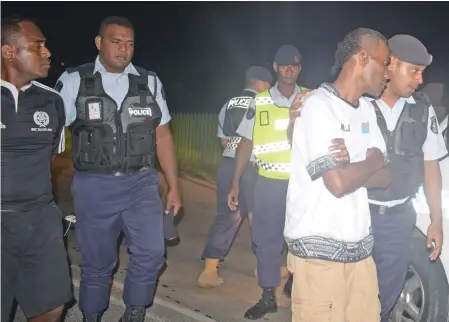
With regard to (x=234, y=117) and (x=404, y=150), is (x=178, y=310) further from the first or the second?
(x=404, y=150)

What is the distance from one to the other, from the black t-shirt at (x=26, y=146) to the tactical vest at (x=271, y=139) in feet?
5.94

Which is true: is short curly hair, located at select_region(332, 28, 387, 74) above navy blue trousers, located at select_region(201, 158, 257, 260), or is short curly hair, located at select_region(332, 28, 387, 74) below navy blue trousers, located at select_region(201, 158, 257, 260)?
above

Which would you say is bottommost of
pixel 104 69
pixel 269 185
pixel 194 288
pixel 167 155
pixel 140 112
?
pixel 194 288

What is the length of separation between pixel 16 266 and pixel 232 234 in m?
2.60

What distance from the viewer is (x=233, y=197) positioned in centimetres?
524

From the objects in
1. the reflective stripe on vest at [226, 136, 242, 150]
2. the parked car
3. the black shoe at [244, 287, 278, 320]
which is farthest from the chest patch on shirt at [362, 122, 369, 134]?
the reflective stripe on vest at [226, 136, 242, 150]

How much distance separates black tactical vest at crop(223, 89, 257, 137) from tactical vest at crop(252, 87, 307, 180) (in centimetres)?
72

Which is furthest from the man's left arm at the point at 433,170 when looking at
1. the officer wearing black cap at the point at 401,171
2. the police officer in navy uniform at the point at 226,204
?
the police officer in navy uniform at the point at 226,204

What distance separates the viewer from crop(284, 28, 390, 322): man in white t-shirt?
9.63 ft

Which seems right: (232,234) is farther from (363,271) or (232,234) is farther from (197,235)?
(363,271)

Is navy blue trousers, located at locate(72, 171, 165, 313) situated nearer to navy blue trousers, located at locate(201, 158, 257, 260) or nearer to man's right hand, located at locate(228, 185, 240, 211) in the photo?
man's right hand, located at locate(228, 185, 240, 211)

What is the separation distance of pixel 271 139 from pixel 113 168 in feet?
4.32

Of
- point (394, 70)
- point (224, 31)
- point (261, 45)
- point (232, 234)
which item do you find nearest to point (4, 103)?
point (394, 70)

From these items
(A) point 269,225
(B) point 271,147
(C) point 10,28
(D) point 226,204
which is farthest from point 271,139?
(C) point 10,28
